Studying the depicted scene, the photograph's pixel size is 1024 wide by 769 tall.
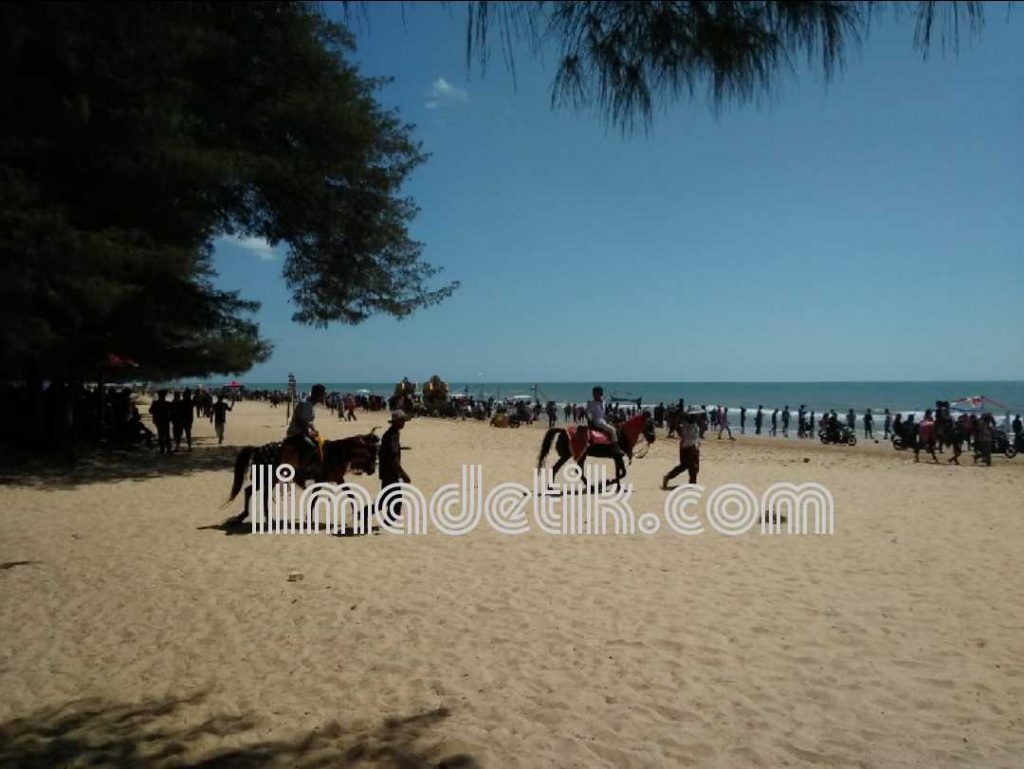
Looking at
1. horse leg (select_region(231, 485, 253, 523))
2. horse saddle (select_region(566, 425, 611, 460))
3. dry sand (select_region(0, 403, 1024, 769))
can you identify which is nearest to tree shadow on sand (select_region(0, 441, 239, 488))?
dry sand (select_region(0, 403, 1024, 769))

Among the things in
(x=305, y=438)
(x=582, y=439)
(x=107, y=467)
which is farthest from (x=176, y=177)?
(x=107, y=467)

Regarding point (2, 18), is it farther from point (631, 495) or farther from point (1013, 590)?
point (631, 495)

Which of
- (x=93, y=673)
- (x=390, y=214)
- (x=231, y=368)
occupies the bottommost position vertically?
(x=93, y=673)

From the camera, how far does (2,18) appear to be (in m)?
2.14

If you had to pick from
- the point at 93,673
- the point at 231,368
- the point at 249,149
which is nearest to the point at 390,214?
the point at 249,149

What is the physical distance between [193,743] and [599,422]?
9386 millimetres

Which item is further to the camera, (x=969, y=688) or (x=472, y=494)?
(x=472, y=494)

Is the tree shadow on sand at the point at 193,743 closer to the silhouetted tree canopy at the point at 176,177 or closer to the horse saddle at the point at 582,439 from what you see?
the silhouetted tree canopy at the point at 176,177

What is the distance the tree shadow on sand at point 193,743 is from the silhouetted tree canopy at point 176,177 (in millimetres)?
2588

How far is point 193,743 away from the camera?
12.4ft

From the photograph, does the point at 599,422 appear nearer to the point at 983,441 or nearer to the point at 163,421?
the point at 163,421

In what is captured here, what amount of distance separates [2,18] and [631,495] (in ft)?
37.1

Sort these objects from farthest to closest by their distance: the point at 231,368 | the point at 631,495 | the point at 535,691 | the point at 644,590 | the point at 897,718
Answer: the point at 231,368, the point at 631,495, the point at 644,590, the point at 535,691, the point at 897,718

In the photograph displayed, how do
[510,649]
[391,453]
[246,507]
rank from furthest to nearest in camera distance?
[246,507] → [391,453] → [510,649]
